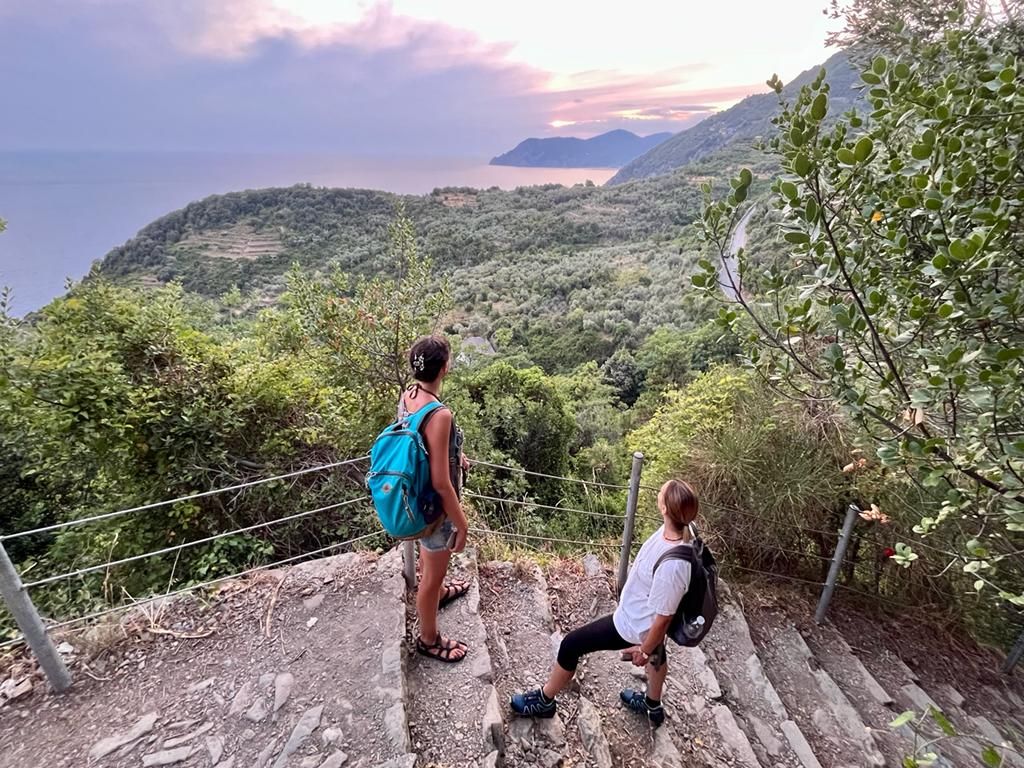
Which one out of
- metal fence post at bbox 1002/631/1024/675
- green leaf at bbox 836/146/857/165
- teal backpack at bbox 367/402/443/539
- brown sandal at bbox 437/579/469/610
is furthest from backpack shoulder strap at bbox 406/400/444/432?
metal fence post at bbox 1002/631/1024/675

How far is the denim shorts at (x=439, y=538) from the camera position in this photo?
8.00ft

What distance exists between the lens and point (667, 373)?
26.4 m

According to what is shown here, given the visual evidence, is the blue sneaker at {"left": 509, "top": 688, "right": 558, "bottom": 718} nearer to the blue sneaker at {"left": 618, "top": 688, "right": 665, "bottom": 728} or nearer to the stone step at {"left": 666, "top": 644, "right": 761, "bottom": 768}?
the blue sneaker at {"left": 618, "top": 688, "right": 665, "bottom": 728}

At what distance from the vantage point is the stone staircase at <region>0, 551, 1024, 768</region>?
228cm

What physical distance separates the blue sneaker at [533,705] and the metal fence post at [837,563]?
96.3 inches

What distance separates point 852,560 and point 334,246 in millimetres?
37961

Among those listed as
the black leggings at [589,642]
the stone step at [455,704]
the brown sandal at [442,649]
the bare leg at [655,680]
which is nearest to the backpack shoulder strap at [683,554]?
the black leggings at [589,642]

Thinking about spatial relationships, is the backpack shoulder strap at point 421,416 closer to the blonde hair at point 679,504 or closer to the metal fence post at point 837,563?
the blonde hair at point 679,504

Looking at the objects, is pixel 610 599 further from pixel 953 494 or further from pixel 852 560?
pixel 953 494

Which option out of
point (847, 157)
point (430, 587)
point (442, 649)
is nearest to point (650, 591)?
point (430, 587)

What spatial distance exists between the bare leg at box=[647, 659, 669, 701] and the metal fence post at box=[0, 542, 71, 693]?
9.68 feet

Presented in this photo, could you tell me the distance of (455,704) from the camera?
252 centimetres

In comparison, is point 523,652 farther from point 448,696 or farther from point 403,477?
point 403,477

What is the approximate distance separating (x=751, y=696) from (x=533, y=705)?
1.64 m
